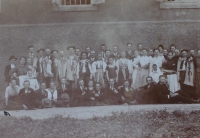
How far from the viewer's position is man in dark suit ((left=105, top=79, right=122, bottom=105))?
8.97 meters

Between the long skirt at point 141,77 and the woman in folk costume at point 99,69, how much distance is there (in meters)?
0.90

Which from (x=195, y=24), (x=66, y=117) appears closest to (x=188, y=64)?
(x=195, y=24)

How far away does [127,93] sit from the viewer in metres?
9.02

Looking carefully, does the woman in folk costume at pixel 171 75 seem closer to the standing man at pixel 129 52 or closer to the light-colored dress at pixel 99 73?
the standing man at pixel 129 52

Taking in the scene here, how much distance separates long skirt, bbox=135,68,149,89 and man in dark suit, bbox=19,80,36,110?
9.00 ft

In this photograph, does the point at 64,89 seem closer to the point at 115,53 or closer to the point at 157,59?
the point at 115,53

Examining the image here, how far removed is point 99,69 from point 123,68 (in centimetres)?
64

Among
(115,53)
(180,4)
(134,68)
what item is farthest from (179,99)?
(180,4)

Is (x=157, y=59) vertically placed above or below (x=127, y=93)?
above

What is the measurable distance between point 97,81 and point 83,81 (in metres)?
0.37

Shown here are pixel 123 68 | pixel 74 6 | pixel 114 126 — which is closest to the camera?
pixel 114 126

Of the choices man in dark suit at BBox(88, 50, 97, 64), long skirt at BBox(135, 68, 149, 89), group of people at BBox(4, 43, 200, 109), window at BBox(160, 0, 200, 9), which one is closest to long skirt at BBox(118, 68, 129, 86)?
group of people at BBox(4, 43, 200, 109)

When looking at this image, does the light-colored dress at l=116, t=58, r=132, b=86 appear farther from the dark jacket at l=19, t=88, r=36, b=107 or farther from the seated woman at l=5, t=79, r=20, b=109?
the seated woman at l=5, t=79, r=20, b=109

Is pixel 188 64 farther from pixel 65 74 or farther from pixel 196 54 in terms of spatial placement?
pixel 65 74
